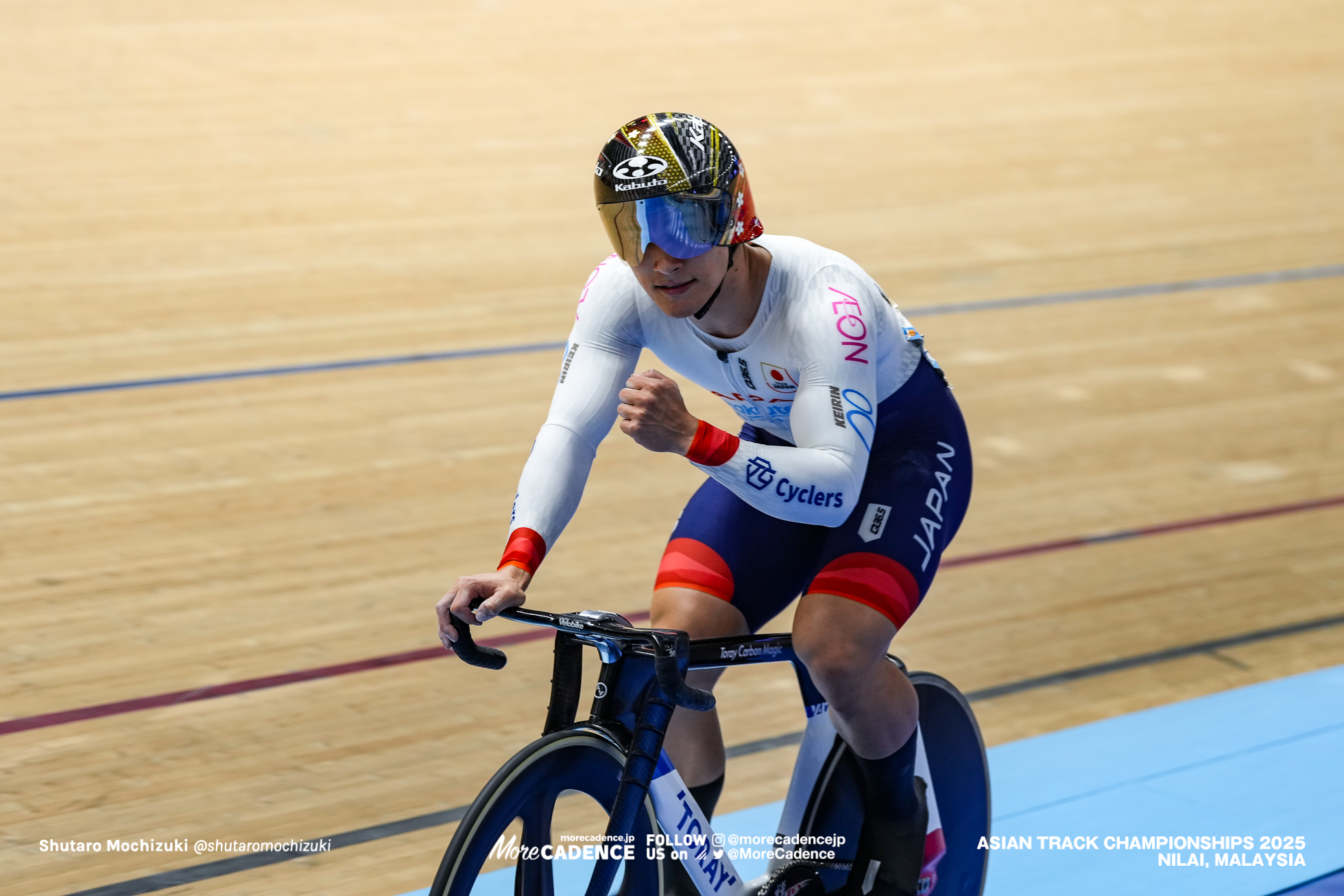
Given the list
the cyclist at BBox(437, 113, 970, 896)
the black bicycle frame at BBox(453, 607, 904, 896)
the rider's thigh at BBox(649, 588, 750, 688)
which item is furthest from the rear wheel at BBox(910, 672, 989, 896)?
the black bicycle frame at BBox(453, 607, 904, 896)

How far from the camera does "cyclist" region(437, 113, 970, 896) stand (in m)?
1.67

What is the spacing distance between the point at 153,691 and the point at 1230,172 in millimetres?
6709

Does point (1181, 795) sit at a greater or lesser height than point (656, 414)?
lesser

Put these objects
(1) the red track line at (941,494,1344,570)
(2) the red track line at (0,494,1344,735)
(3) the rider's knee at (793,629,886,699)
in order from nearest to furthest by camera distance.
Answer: (3) the rider's knee at (793,629,886,699), (2) the red track line at (0,494,1344,735), (1) the red track line at (941,494,1344,570)

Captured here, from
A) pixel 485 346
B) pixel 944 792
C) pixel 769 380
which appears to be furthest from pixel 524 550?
pixel 485 346

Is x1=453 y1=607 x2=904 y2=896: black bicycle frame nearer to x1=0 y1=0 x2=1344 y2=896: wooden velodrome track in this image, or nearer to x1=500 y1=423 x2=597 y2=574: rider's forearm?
x1=500 y1=423 x2=597 y2=574: rider's forearm

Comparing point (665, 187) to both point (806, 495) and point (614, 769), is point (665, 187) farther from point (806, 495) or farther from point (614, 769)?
point (614, 769)

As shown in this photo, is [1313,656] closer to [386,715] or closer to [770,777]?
[770,777]

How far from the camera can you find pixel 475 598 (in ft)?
5.25

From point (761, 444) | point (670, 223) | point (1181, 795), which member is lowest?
point (1181, 795)

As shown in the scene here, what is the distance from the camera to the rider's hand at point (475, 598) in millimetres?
1579

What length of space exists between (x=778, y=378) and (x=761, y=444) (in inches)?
4.3

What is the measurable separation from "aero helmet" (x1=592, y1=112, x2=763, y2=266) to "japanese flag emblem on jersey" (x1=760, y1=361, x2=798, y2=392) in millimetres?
221

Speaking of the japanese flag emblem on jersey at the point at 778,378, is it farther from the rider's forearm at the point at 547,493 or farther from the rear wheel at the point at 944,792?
the rear wheel at the point at 944,792
